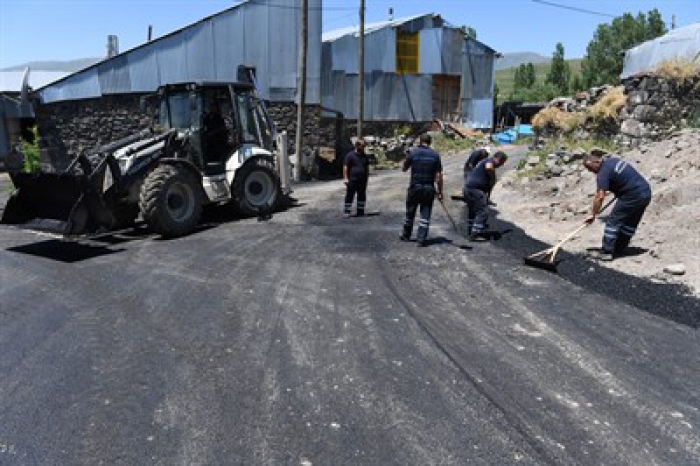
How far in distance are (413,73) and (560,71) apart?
23.6m

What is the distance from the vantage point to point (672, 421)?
3.85 metres

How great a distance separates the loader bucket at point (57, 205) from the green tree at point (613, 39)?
3951 cm

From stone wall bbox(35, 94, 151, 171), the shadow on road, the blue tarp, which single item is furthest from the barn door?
the shadow on road

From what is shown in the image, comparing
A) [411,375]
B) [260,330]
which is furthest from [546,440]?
[260,330]

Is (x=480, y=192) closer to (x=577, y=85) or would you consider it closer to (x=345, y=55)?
(x=345, y=55)

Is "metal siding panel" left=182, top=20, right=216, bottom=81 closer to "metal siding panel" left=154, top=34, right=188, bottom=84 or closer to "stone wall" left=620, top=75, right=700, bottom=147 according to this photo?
"metal siding panel" left=154, top=34, right=188, bottom=84

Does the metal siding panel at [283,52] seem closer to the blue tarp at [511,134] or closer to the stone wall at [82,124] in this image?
the stone wall at [82,124]

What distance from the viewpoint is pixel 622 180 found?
7734mm

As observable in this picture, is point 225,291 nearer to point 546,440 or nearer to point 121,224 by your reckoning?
point 546,440

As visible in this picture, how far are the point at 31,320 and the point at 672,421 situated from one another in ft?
18.3

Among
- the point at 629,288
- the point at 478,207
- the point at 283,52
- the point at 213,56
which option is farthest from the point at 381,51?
the point at 629,288

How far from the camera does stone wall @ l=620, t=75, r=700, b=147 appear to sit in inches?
591

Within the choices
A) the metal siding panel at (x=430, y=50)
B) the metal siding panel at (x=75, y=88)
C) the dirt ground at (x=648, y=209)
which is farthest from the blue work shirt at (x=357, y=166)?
the metal siding panel at (x=430, y=50)

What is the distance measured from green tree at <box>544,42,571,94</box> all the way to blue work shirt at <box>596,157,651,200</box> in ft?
135
